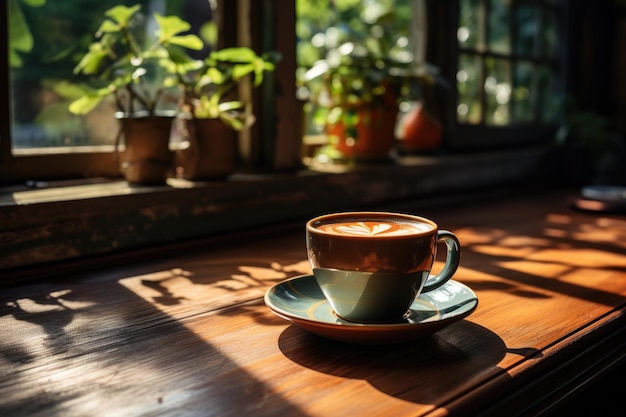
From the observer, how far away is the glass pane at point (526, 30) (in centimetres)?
259

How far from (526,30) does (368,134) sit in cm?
116

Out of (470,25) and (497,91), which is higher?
(470,25)

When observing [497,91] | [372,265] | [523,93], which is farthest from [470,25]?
[372,265]

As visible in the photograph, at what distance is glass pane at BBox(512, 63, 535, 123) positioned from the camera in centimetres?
262

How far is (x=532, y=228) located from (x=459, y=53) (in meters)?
0.95

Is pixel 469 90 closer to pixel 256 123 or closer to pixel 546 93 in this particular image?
pixel 546 93

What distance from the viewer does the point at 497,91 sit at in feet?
8.36

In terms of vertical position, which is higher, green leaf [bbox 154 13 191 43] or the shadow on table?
green leaf [bbox 154 13 191 43]

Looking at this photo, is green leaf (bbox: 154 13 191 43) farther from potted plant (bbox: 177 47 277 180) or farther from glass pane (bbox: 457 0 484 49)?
glass pane (bbox: 457 0 484 49)

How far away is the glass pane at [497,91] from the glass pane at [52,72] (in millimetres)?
1449

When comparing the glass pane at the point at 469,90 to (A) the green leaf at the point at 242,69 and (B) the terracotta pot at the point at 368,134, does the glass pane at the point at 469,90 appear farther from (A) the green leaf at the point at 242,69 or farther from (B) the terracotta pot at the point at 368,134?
(A) the green leaf at the point at 242,69

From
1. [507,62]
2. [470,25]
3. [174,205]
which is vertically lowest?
[174,205]

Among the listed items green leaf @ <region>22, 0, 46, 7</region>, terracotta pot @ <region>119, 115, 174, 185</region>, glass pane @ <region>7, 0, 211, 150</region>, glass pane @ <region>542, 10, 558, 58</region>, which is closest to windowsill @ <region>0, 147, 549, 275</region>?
terracotta pot @ <region>119, 115, 174, 185</region>

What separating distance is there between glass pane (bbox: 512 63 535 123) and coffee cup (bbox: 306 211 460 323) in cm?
204
